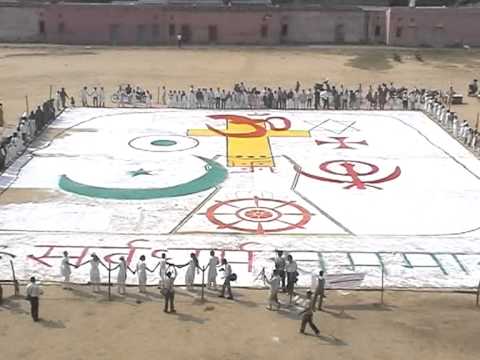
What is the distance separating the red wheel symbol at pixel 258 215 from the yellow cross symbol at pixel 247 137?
13.9ft

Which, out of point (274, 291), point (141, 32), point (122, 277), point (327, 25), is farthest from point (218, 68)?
point (274, 291)

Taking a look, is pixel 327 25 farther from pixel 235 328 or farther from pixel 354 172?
pixel 235 328

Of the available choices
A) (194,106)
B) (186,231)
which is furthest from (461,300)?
(194,106)

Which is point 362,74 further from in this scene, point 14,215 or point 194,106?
point 14,215

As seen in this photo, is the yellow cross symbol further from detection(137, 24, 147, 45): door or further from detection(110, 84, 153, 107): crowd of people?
detection(137, 24, 147, 45): door

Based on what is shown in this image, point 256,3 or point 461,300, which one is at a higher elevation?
point 256,3

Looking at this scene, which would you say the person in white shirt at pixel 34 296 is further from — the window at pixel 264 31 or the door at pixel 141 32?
the window at pixel 264 31

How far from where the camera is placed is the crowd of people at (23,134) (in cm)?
2738

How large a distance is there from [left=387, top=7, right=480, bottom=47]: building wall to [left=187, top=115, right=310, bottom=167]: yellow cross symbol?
30144 mm

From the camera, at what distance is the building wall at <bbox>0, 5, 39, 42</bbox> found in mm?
62625

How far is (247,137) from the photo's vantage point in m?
31.9

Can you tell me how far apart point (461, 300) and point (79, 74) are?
33728 millimetres

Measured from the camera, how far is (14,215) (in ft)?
74.2

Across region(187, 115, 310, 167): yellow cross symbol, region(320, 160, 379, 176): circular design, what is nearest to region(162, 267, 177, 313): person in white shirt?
region(187, 115, 310, 167): yellow cross symbol
